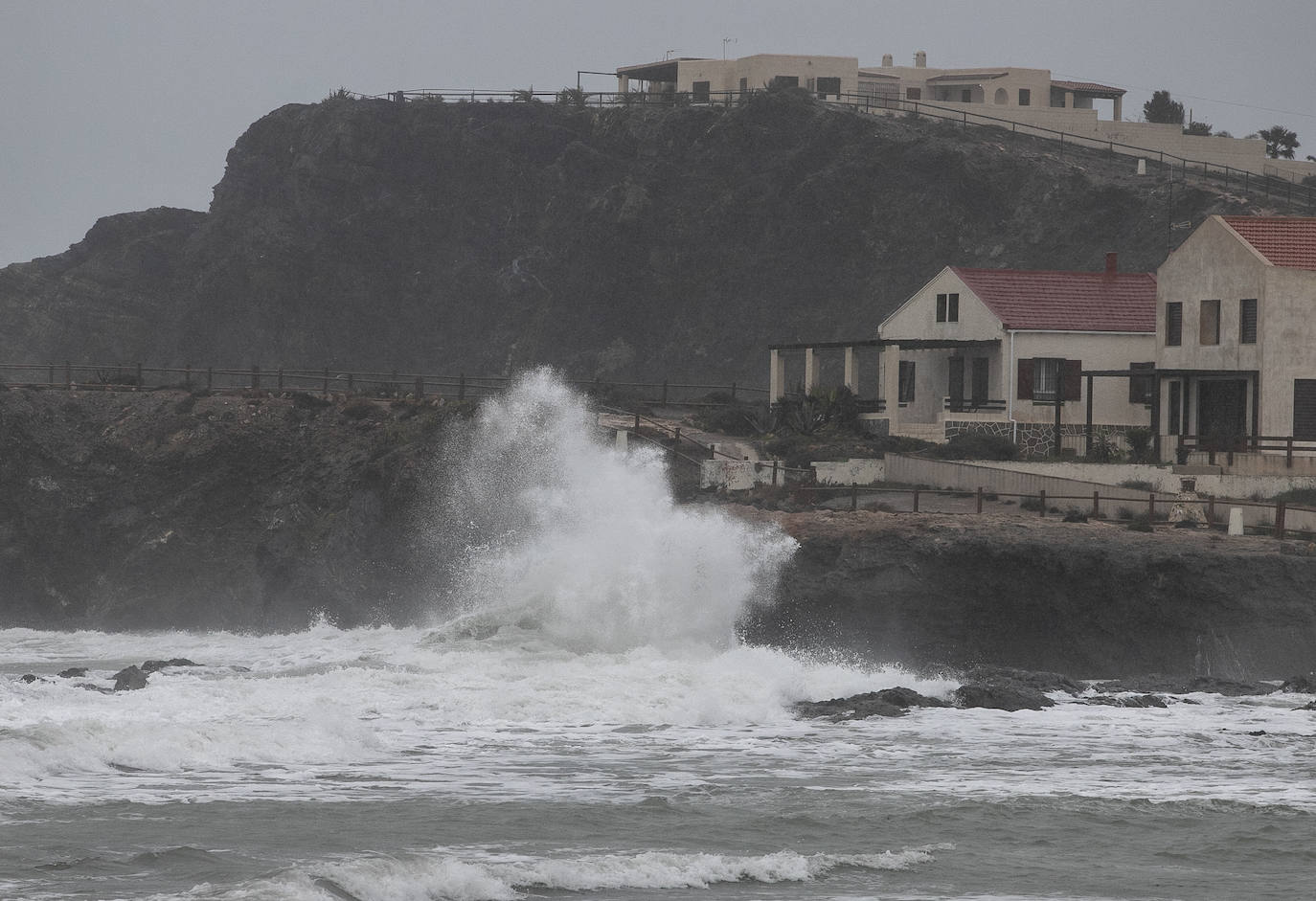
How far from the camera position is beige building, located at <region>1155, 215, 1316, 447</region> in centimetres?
4228

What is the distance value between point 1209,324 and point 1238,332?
4.47ft

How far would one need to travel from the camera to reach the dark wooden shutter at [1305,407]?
4225cm

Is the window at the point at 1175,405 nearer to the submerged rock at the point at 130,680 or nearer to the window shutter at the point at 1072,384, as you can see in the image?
the window shutter at the point at 1072,384

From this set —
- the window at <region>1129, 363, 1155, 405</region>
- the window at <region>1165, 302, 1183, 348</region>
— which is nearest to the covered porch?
the window at <region>1129, 363, 1155, 405</region>

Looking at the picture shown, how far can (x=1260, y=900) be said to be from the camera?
15953 millimetres

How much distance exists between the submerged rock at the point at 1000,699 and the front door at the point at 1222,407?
53.3 feet

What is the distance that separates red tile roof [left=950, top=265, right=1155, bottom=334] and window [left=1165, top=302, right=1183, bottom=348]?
11.8 ft

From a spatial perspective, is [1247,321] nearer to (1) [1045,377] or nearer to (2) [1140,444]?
(2) [1140,444]

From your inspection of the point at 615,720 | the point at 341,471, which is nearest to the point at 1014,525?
the point at 615,720

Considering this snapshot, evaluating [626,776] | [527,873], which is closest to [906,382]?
[626,776]

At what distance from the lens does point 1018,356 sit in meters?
49.2

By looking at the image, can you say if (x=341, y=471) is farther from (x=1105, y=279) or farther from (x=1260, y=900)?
(x=1260, y=900)

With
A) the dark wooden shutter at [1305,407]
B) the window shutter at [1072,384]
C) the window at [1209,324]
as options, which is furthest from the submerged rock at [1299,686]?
the window shutter at [1072,384]

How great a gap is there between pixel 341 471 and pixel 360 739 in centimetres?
2903
